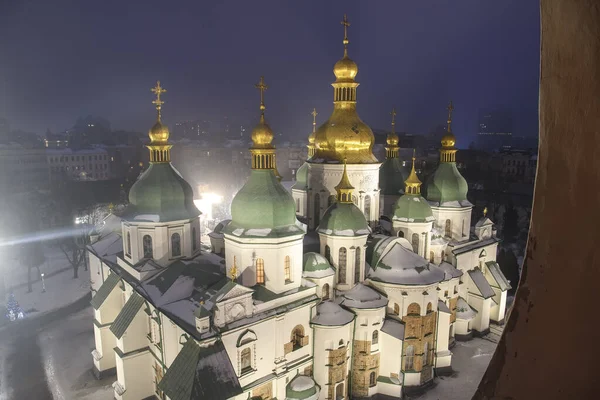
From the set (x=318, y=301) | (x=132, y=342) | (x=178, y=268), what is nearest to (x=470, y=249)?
(x=318, y=301)

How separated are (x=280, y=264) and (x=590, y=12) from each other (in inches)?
633

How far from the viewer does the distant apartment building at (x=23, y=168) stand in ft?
179

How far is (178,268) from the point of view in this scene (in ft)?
65.2

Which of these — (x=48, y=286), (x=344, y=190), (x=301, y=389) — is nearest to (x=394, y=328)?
(x=301, y=389)

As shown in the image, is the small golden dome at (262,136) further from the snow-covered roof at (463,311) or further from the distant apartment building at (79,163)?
the distant apartment building at (79,163)

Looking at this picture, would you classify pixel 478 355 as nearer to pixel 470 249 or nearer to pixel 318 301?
pixel 470 249

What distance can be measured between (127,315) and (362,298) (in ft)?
36.0

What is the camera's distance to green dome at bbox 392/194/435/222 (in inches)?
891

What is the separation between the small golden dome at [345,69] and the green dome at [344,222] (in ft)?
25.7

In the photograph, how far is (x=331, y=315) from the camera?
18.4 meters

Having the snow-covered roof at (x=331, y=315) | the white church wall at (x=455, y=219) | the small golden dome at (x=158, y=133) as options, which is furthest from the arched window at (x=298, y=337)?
the white church wall at (x=455, y=219)

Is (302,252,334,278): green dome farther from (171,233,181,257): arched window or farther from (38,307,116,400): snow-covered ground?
(38,307,116,400): snow-covered ground

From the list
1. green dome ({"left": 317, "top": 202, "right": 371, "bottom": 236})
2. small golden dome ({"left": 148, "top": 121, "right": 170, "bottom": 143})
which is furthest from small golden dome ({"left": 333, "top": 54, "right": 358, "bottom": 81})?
small golden dome ({"left": 148, "top": 121, "right": 170, "bottom": 143})

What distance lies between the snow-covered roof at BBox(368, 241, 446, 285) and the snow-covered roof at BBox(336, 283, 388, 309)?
2.66 ft
